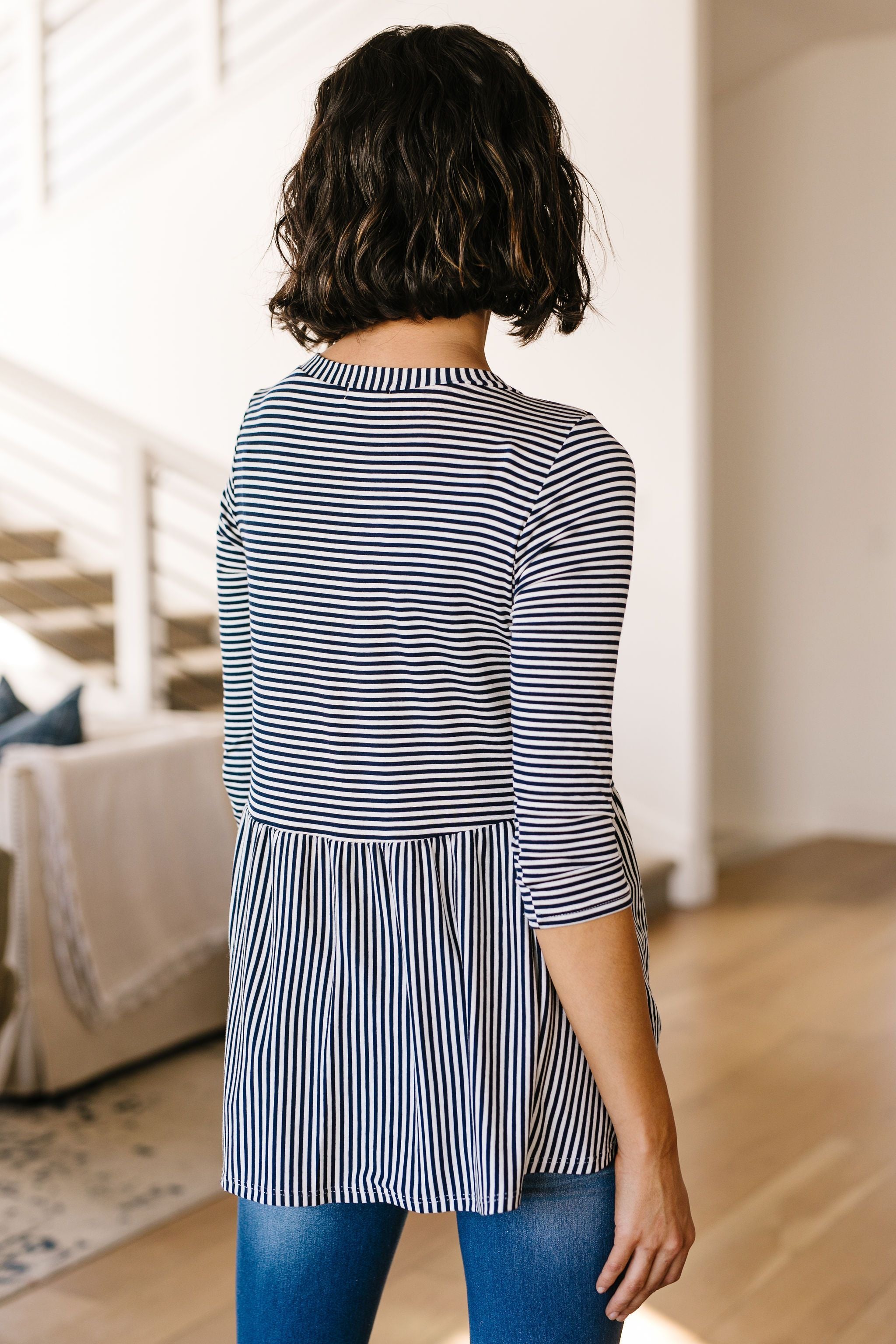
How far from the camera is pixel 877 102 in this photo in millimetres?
4934

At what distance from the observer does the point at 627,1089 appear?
70cm

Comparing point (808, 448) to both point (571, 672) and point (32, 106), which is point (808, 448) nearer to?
A: point (32, 106)

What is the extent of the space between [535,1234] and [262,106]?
4954mm

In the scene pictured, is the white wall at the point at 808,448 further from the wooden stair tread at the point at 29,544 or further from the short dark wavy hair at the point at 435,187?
the short dark wavy hair at the point at 435,187

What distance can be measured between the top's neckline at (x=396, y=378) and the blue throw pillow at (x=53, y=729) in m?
2.31

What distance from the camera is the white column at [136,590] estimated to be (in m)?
3.70

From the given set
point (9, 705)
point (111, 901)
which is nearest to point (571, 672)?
point (111, 901)

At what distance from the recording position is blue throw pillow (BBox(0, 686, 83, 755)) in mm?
2889

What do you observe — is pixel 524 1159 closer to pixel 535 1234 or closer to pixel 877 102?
pixel 535 1234

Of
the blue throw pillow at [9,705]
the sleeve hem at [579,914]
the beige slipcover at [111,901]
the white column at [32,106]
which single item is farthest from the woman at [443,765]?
the white column at [32,106]

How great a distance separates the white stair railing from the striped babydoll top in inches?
118

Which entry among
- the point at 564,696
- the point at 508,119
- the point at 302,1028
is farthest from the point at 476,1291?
the point at 508,119

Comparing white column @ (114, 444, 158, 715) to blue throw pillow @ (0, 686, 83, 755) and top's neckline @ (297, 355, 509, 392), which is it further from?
top's neckline @ (297, 355, 509, 392)

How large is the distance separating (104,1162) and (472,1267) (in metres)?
1.83
